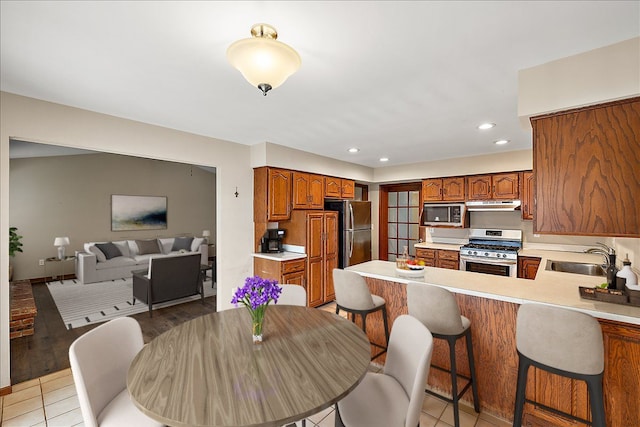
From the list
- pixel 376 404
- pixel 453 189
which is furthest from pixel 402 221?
pixel 376 404

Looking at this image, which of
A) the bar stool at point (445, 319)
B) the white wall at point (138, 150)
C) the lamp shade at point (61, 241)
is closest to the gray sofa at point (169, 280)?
the white wall at point (138, 150)

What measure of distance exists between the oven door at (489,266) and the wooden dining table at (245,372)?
332cm

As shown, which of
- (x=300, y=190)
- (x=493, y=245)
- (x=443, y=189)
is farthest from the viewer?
(x=443, y=189)

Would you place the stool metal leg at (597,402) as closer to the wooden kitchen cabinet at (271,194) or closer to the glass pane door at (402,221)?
the wooden kitchen cabinet at (271,194)

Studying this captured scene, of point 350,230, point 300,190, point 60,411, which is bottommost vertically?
point 60,411

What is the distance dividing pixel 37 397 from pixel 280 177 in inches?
123

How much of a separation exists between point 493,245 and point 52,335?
20.3 ft

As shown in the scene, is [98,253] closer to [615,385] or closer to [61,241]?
[61,241]

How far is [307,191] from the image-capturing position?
4367 mm

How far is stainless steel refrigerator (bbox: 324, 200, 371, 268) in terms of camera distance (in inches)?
187

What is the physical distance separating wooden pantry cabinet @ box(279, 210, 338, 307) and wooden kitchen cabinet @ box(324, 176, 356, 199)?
40 cm

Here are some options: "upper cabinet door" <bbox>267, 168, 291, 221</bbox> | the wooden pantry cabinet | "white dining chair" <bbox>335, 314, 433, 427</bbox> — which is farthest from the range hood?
"white dining chair" <bbox>335, 314, 433, 427</bbox>

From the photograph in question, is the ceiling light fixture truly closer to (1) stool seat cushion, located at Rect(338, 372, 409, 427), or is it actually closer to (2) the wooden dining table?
(2) the wooden dining table

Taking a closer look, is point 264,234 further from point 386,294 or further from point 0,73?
point 0,73
